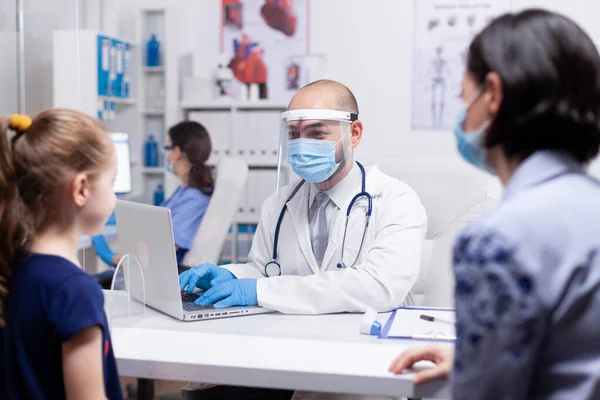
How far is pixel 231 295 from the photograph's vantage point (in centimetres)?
179

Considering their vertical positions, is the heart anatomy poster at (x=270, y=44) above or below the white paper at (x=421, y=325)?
above

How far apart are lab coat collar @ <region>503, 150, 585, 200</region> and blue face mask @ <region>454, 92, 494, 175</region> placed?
9 cm

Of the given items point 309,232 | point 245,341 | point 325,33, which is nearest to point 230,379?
point 245,341

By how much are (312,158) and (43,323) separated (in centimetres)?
104

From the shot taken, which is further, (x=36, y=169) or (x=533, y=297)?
(x=36, y=169)

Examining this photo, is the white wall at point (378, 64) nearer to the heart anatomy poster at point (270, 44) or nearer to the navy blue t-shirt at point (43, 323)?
the heart anatomy poster at point (270, 44)

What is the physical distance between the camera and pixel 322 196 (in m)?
2.12

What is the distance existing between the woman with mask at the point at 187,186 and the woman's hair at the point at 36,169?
2333 millimetres

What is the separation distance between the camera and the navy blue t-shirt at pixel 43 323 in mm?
1130

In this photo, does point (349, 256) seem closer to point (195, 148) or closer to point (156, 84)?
point (195, 148)

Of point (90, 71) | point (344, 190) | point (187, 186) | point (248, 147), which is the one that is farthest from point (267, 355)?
point (90, 71)

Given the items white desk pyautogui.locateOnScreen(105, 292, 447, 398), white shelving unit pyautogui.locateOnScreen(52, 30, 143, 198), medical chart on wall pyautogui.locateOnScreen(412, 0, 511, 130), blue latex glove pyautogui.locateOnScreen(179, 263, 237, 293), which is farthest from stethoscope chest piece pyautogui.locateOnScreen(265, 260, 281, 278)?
medical chart on wall pyautogui.locateOnScreen(412, 0, 511, 130)

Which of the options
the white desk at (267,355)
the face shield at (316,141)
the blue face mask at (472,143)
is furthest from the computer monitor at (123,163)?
the blue face mask at (472,143)

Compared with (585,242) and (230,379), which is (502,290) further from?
(230,379)
